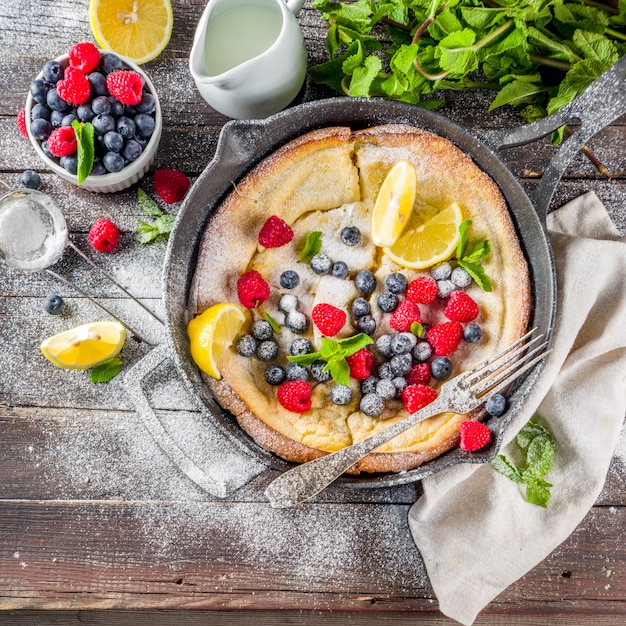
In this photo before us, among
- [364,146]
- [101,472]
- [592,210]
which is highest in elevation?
[364,146]

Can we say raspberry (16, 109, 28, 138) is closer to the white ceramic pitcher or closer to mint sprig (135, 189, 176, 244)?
mint sprig (135, 189, 176, 244)

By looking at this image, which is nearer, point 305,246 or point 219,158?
point 219,158

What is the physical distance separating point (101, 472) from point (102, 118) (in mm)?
1201

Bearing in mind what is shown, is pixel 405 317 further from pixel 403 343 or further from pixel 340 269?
pixel 340 269

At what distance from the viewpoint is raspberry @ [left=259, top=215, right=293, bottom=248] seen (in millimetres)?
1929

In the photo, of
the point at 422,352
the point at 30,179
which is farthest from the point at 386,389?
the point at 30,179

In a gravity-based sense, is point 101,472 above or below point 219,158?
below

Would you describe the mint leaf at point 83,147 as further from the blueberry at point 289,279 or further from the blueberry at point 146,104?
the blueberry at point 289,279

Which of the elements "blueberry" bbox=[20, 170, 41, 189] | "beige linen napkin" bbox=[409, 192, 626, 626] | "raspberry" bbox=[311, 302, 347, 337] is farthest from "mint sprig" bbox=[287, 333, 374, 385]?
"blueberry" bbox=[20, 170, 41, 189]

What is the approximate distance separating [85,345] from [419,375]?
3.58 ft

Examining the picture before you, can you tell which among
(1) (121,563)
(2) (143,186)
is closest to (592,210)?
(2) (143,186)

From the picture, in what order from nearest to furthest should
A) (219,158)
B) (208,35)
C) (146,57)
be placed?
(219,158), (208,35), (146,57)

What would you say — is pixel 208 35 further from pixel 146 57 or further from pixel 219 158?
pixel 219 158

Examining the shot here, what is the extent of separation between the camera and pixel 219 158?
1888 millimetres
